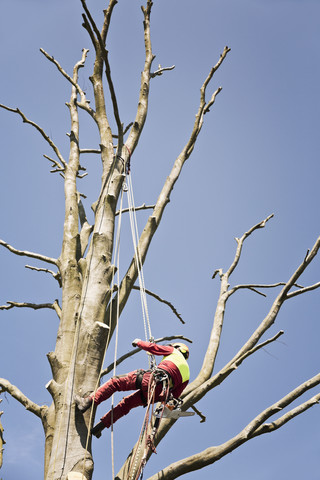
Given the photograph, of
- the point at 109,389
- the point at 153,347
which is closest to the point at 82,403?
the point at 109,389

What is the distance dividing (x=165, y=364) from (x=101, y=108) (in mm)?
2572

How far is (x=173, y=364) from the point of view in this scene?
13.4ft

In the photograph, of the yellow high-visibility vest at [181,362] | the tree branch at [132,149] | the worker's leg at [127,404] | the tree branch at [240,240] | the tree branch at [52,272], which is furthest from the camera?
the tree branch at [240,240]

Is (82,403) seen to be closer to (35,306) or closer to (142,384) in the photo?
(142,384)

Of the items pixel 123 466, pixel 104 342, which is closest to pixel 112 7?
pixel 104 342

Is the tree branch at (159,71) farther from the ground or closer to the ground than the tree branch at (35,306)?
farther from the ground

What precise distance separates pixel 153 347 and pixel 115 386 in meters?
0.46

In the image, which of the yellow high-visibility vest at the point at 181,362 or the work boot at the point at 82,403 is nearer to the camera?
the work boot at the point at 82,403

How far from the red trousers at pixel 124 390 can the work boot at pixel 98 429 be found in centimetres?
3

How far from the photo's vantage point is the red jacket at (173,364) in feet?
13.2

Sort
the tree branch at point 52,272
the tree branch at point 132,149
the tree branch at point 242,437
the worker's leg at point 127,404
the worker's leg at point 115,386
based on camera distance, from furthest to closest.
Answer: the tree branch at point 52,272
the tree branch at point 132,149
the worker's leg at point 127,404
the worker's leg at point 115,386
the tree branch at point 242,437

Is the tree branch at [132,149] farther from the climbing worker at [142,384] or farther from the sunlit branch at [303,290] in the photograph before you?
the sunlit branch at [303,290]

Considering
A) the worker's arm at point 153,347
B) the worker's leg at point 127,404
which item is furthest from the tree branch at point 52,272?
the worker's leg at point 127,404

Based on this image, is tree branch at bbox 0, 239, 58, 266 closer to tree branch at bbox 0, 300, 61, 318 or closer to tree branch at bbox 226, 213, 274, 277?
tree branch at bbox 0, 300, 61, 318
